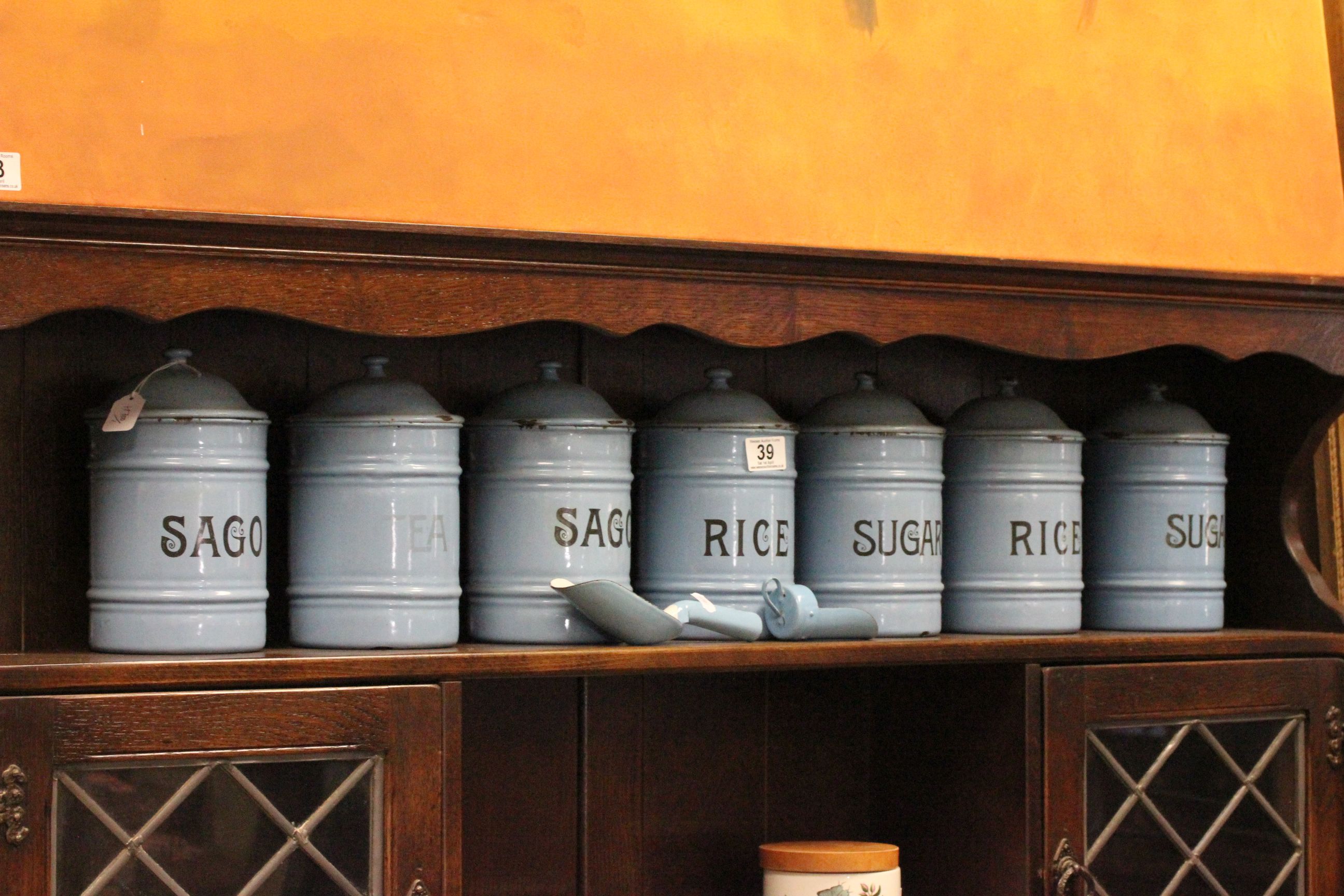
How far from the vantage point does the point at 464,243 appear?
4.69 feet

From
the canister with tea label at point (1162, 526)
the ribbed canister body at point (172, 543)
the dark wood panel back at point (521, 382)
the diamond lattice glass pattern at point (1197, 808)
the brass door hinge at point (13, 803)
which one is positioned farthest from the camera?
the canister with tea label at point (1162, 526)

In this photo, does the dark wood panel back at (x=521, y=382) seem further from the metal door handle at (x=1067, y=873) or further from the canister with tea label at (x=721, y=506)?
the metal door handle at (x=1067, y=873)

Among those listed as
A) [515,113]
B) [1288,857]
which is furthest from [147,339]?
[1288,857]

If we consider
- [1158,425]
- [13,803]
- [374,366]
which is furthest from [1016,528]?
[13,803]

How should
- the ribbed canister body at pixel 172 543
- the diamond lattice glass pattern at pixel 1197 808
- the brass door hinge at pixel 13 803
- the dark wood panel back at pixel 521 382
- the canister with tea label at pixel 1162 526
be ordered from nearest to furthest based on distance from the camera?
the brass door hinge at pixel 13 803 → the ribbed canister body at pixel 172 543 → the dark wood panel back at pixel 521 382 → the diamond lattice glass pattern at pixel 1197 808 → the canister with tea label at pixel 1162 526

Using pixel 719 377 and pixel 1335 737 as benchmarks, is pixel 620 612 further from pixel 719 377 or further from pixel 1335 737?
pixel 1335 737

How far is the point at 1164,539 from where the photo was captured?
1.80 m

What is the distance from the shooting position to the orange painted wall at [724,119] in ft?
5.20

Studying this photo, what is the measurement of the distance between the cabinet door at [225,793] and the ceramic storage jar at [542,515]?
0.16 metres

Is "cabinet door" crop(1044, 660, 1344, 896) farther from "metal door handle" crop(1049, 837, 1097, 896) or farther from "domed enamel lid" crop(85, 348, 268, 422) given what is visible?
"domed enamel lid" crop(85, 348, 268, 422)

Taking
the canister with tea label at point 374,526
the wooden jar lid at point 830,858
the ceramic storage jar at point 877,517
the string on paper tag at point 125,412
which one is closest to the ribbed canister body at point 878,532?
the ceramic storage jar at point 877,517

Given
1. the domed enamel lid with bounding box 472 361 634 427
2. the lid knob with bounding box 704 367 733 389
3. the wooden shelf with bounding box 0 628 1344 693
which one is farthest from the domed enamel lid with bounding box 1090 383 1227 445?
the domed enamel lid with bounding box 472 361 634 427

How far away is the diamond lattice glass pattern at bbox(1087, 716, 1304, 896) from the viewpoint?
1.65 meters

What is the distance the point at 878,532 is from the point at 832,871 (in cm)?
35
